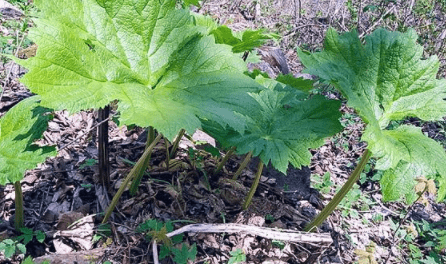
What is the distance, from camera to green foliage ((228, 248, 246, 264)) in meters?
2.18

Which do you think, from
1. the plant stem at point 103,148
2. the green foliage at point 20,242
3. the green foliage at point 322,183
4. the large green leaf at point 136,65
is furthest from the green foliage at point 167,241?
the green foliage at point 322,183

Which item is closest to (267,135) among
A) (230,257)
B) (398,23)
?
(230,257)

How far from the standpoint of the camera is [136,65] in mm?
1772

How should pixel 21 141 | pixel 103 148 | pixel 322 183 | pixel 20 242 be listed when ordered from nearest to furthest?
pixel 21 141 → pixel 20 242 → pixel 103 148 → pixel 322 183

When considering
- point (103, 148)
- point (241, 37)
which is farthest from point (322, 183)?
point (103, 148)

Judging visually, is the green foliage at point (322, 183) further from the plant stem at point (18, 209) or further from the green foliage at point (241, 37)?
the plant stem at point (18, 209)

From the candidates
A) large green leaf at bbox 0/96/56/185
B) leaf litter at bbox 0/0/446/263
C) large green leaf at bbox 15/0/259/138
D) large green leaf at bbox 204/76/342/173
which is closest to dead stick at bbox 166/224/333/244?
leaf litter at bbox 0/0/446/263

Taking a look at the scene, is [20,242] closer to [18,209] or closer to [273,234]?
[18,209]

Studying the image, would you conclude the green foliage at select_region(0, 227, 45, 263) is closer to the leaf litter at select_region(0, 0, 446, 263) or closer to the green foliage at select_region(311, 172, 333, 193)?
the leaf litter at select_region(0, 0, 446, 263)

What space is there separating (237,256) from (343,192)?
0.66 meters

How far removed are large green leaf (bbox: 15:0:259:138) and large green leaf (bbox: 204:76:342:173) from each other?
282mm

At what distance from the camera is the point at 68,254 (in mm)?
1967

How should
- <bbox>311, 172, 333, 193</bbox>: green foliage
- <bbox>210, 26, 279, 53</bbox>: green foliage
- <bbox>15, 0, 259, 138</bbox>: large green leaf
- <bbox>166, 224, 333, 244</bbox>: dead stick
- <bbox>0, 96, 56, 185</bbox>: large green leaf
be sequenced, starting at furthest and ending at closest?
<bbox>311, 172, 333, 193</bbox>: green foliage → <bbox>210, 26, 279, 53</bbox>: green foliage → <bbox>166, 224, 333, 244</bbox>: dead stick → <bbox>0, 96, 56, 185</bbox>: large green leaf → <bbox>15, 0, 259, 138</bbox>: large green leaf

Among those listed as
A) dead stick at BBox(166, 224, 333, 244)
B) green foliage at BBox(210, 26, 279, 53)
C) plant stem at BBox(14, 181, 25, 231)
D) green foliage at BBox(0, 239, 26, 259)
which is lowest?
green foliage at BBox(0, 239, 26, 259)
